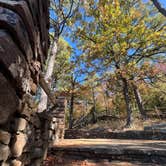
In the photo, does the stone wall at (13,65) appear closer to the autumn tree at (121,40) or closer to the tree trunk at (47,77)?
the tree trunk at (47,77)

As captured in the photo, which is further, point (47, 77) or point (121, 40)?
point (121, 40)

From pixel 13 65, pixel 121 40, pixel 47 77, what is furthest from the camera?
pixel 121 40

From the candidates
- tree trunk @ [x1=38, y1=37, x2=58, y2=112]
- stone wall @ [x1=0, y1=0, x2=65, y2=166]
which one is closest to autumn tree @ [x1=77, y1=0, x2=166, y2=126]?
tree trunk @ [x1=38, y1=37, x2=58, y2=112]

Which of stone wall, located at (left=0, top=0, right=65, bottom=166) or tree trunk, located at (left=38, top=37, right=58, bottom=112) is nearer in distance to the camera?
stone wall, located at (left=0, top=0, right=65, bottom=166)

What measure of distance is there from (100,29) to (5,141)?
11.5 m

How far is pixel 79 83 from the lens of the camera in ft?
50.0

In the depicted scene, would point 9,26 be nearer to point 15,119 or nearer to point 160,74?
point 15,119

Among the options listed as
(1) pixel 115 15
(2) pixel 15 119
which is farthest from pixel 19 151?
(1) pixel 115 15

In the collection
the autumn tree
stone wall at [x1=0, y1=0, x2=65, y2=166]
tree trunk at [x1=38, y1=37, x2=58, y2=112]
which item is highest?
the autumn tree

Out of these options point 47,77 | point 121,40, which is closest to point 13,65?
point 47,77

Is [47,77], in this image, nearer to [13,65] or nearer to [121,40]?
[121,40]

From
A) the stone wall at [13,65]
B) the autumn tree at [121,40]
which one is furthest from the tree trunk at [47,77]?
the stone wall at [13,65]

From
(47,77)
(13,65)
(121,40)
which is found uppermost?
(121,40)

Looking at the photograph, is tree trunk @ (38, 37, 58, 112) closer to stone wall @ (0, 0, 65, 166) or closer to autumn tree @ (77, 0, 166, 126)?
autumn tree @ (77, 0, 166, 126)
